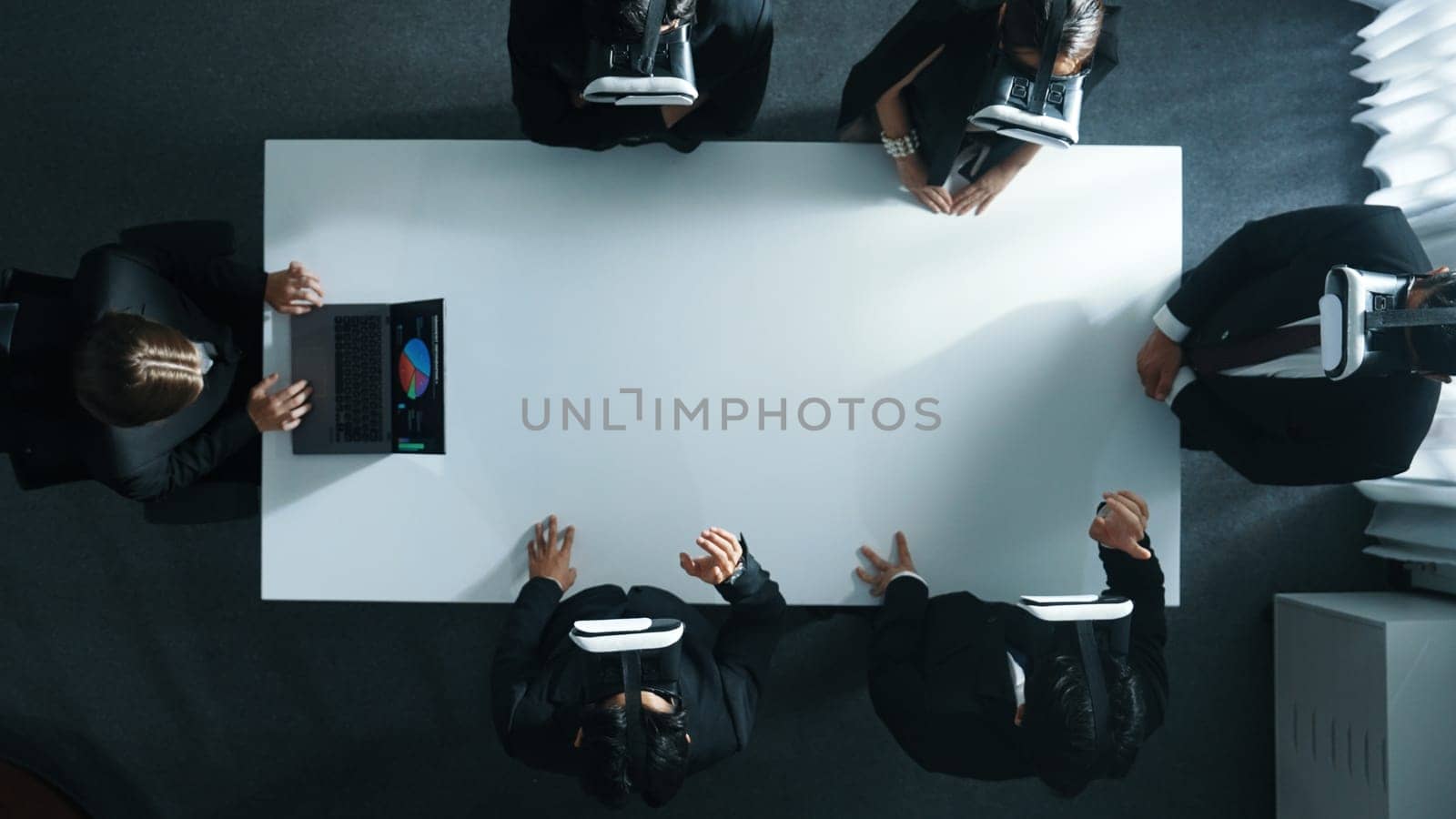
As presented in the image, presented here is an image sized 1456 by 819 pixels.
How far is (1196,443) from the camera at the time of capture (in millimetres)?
1659

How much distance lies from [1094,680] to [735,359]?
2.84ft

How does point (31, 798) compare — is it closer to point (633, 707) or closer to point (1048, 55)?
point (633, 707)

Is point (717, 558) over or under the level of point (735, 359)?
under

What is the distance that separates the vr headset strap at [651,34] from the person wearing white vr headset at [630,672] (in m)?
0.80

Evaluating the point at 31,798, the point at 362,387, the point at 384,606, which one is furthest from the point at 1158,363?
the point at 31,798

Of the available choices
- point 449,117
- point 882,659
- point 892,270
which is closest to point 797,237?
point 892,270

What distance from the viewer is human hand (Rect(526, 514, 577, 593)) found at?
1.60m

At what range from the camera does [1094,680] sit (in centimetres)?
138

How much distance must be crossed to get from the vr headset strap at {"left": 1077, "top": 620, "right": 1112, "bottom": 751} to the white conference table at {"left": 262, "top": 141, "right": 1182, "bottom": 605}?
271 mm

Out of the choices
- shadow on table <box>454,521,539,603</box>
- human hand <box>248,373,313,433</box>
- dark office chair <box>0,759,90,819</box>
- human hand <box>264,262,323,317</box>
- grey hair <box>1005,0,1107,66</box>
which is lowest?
dark office chair <box>0,759,90,819</box>

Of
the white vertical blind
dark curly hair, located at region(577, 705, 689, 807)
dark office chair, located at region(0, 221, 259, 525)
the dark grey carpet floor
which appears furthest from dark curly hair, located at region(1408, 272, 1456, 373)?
dark office chair, located at region(0, 221, 259, 525)

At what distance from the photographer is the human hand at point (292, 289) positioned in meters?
1.56

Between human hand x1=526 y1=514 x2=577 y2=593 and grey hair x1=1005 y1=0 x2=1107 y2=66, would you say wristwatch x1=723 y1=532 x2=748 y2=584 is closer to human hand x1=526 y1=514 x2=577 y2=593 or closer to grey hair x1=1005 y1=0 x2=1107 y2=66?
human hand x1=526 y1=514 x2=577 y2=593

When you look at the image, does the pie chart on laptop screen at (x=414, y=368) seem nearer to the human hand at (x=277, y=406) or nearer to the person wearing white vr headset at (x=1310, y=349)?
the human hand at (x=277, y=406)
